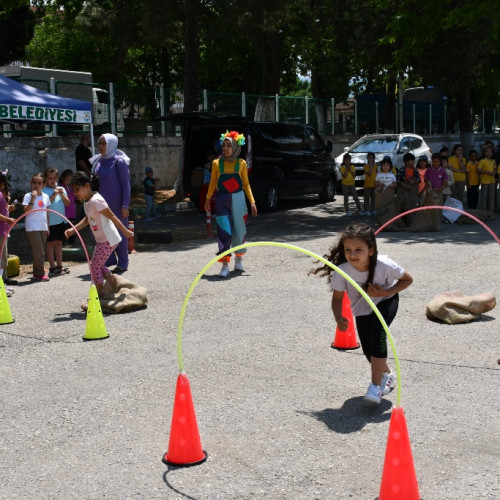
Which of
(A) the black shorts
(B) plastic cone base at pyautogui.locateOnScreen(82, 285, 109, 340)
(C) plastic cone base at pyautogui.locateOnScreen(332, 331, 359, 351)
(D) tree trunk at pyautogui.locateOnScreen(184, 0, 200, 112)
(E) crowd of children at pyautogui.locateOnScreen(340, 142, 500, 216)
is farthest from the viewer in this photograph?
(D) tree trunk at pyautogui.locateOnScreen(184, 0, 200, 112)

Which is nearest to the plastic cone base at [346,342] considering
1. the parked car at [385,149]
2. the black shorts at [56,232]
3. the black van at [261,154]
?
the black shorts at [56,232]

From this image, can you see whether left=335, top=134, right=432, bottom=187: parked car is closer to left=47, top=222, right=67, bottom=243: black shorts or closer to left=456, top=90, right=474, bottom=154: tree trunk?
left=456, top=90, right=474, bottom=154: tree trunk

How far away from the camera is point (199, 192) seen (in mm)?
19297

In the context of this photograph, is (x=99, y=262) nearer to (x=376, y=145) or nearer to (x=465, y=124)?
(x=376, y=145)

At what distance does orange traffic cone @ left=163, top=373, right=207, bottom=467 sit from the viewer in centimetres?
482

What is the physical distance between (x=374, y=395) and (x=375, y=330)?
1.44ft

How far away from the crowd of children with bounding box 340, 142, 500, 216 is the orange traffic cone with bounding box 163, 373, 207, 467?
12.3 m

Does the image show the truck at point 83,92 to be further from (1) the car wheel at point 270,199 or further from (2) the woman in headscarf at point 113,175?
(2) the woman in headscarf at point 113,175

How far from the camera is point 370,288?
5660mm

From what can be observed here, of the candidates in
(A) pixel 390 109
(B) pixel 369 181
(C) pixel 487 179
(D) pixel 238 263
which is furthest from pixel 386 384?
(A) pixel 390 109

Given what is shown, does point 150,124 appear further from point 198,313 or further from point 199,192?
point 198,313

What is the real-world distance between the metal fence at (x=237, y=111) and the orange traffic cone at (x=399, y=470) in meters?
16.7

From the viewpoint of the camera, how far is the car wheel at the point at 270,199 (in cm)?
1980

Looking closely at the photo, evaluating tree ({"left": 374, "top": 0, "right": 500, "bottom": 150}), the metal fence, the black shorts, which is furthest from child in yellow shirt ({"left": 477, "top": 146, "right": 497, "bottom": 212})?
the black shorts
